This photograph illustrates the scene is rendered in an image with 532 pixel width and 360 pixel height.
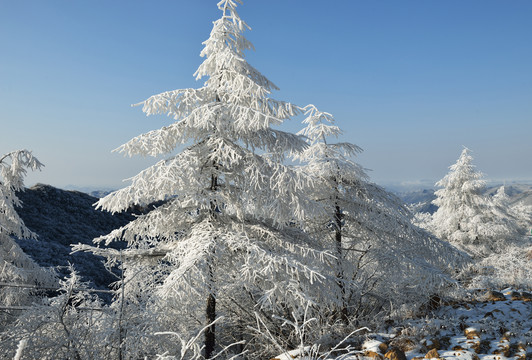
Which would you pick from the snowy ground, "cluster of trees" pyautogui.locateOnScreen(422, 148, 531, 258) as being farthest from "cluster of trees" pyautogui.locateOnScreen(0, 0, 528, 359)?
"cluster of trees" pyautogui.locateOnScreen(422, 148, 531, 258)

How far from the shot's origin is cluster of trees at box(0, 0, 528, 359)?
4711mm

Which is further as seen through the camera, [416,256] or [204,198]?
[416,256]

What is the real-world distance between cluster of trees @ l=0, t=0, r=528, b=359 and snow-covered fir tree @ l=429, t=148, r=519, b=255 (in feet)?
40.0

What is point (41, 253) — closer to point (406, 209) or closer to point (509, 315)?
point (406, 209)

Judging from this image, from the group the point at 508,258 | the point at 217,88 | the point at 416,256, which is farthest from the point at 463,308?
the point at 508,258

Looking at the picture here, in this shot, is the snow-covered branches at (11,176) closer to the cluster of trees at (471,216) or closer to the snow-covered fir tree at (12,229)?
the snow-covered fir tree at (12,229)

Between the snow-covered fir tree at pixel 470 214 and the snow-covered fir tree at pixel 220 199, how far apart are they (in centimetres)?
1613

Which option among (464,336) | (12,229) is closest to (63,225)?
(12,229)

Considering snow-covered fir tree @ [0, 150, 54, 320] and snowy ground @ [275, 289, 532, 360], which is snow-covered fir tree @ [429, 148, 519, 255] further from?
snow-covered fir tree @ [0, 150, 54, 320]

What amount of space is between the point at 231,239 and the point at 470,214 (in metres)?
18.4

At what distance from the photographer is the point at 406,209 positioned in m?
8.74

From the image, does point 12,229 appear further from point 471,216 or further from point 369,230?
point 471,216

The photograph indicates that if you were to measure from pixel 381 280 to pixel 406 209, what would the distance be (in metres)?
2.07

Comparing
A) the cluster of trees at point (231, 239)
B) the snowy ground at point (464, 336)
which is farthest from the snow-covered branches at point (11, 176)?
the snowy ground at point (464, 336)
